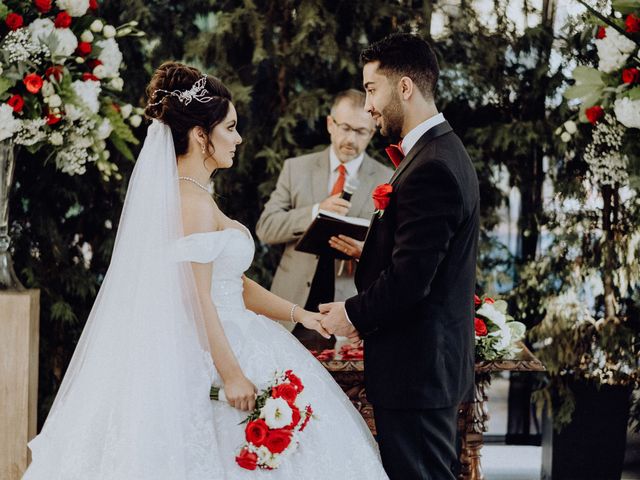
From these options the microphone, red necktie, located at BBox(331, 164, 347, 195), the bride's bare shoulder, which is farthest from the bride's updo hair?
red necktie, located at BBox(331, 164, 347, 195)

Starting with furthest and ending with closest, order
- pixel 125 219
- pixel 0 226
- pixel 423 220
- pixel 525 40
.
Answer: pixel 525 40
pixel 0 226
pixel 125 219
pixel 423 220

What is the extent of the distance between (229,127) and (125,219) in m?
0.44

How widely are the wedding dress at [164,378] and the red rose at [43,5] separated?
1.37 m

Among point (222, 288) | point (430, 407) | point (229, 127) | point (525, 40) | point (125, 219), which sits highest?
point (525, 40)

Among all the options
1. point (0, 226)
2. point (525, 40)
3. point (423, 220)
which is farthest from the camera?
point (525, 40)

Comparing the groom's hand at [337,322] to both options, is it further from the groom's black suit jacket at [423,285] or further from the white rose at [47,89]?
the white rose at [47,89]

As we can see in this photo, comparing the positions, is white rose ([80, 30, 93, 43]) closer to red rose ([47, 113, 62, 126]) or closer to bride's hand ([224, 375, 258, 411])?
red rose ([47, 113, 62, 126])

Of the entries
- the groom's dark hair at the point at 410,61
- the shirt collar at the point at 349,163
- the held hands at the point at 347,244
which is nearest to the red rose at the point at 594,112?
the shirt collar at the point at 349,163

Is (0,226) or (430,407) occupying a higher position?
(0,226)

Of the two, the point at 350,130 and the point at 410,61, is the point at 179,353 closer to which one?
the point at 410,61

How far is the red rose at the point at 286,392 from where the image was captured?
8.93 feet

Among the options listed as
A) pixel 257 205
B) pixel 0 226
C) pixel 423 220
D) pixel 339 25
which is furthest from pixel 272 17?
pixel 423 220

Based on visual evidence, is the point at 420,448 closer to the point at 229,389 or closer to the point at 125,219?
the point at 229,389

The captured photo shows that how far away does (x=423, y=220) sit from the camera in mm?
2723
